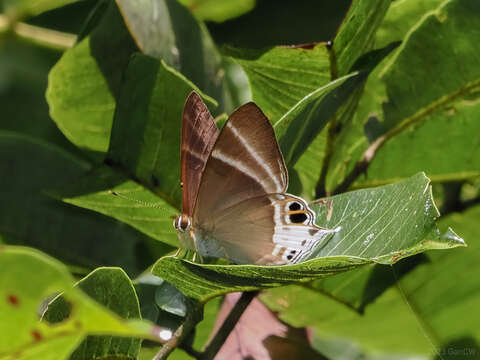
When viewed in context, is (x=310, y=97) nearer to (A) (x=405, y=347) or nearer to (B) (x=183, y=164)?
(B) (x=183, y=164)

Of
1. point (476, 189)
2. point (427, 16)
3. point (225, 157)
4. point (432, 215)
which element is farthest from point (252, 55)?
point (476, 189)

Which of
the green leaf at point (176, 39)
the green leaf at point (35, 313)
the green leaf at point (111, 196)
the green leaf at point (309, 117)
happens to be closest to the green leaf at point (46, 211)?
the green leaf at point (111, 196)

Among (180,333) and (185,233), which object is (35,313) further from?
(185,233)

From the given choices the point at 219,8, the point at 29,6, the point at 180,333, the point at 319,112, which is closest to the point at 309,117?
the point at 319,112

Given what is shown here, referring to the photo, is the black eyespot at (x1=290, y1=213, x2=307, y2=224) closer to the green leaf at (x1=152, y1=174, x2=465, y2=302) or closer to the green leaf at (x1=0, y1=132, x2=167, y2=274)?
the green leaf at (x1=152, y1=174, x2=465, y2=302)

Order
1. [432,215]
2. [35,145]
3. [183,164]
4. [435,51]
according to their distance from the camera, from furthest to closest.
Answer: [35,145], [435,51], [183,164], [432,215]

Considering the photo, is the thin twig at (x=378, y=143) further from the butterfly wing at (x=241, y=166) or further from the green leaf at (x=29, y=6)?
the green leaf at (x=29, y=6)

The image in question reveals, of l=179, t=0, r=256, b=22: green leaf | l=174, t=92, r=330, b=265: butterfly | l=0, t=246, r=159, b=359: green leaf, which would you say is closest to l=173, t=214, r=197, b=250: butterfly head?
l=174, t=92, r=330, b=265: butterfly
